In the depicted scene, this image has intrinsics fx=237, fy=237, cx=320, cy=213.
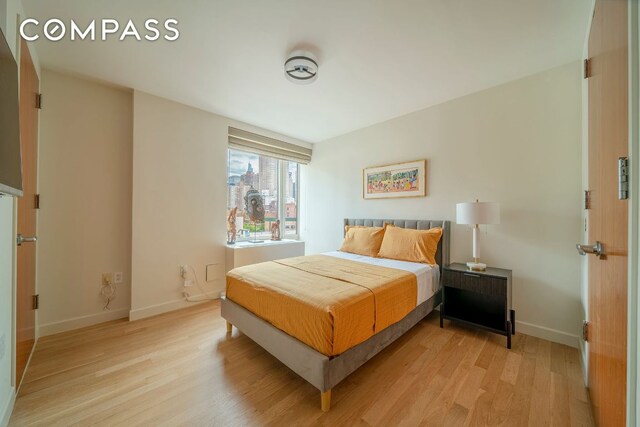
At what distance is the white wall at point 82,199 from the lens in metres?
2.24

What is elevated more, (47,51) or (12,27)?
(47,51)

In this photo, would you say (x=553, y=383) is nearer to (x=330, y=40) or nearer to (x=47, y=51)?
(x=330, y=40)

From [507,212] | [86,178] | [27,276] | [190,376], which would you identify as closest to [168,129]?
[86,178]

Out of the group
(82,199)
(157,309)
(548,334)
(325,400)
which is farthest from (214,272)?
(548,334)

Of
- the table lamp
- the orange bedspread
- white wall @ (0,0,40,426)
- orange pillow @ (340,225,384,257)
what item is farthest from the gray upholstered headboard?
white wall @ (0,0,40,426)

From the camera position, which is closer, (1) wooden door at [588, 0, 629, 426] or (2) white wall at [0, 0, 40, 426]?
(1) wooden door at [588, 0, 629, 426]

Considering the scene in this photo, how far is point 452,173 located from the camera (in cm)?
275

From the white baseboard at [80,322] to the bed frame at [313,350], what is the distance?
4.35 feet

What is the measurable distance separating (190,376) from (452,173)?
3129 millimetres

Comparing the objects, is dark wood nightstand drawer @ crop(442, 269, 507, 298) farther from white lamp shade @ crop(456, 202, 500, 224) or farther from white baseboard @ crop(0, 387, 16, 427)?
white baseboard @ crop(0, 387, 16, 427)

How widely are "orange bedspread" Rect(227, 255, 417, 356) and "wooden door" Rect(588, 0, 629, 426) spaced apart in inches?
41.6

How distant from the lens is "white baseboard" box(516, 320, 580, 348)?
2039mm

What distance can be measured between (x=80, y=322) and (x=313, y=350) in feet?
8.34

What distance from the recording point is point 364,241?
310cm
